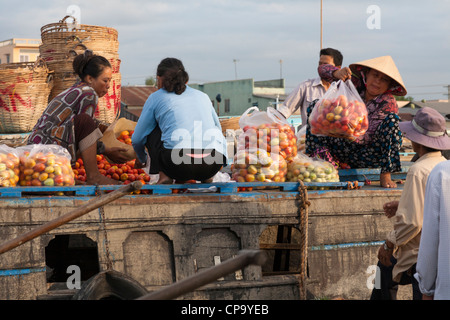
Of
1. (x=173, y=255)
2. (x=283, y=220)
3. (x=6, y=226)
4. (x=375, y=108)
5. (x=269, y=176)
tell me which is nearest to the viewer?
(x=6, y=226)

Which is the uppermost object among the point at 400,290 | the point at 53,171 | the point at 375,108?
the point at 375,108

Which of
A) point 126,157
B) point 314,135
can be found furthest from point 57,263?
point 314,135

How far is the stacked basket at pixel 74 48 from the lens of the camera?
8000 millimetres

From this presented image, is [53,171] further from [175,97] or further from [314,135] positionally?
[314,135]

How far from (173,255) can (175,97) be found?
1.33m

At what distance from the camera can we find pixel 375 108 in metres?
5.74

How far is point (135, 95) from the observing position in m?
35.4

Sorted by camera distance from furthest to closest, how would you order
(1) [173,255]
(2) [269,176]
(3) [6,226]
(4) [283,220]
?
(2) [269,176], (4) [283,220], (1) [173,255], (3) [6,226]

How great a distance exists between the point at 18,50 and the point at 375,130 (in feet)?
196

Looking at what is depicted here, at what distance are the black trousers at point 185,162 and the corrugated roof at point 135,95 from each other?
92.8 feet

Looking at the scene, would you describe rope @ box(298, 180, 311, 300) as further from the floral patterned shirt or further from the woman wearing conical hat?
the floral patterned shirt

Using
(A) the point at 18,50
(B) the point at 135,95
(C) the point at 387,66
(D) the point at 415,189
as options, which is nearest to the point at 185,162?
(D) the point at 415,189

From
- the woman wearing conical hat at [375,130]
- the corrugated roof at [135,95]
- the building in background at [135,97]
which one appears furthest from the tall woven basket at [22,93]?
the corrugated roof at [135,95]

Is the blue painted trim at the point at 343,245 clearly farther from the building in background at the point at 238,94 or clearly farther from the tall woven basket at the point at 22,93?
the building in background at the point at 238,94
